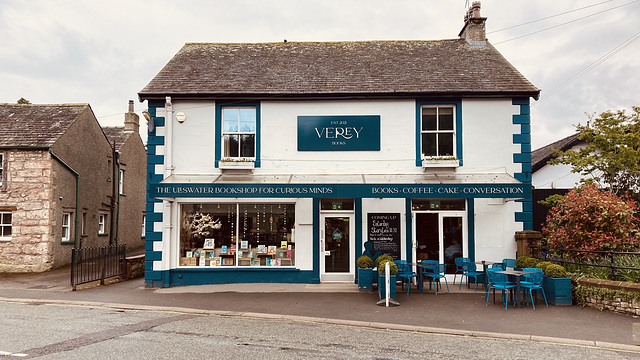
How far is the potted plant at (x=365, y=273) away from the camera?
39.4 ft

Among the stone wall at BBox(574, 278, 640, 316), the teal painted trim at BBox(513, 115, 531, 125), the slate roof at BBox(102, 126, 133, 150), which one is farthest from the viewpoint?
the slate roof at BBox(102, 126, 133, 150)

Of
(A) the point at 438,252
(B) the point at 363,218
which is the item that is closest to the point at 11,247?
(B) the point at 363,218

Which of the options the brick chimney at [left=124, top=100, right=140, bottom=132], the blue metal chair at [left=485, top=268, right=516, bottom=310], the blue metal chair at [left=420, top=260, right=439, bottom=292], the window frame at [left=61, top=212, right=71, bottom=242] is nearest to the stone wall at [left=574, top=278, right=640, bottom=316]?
the blue metal chair at [left=485, top=268, right=516, bottom=310]

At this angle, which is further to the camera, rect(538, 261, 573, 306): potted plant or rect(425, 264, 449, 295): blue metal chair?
rect(425, 264, 449, 295): blue metal chair

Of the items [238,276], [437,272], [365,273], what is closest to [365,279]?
[365,273]

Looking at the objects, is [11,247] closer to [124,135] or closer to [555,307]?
[124,135]

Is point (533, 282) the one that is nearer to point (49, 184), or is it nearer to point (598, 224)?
point (598, 224)

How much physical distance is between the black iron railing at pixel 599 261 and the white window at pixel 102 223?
62.8ft

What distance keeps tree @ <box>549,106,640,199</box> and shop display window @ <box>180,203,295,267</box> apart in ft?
32.0

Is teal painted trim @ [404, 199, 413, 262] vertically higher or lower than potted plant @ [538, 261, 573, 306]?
higher

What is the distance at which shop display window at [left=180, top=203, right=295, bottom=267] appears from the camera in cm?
1346

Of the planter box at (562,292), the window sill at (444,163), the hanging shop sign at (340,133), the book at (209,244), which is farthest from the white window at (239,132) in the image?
the planter box at (562,292)

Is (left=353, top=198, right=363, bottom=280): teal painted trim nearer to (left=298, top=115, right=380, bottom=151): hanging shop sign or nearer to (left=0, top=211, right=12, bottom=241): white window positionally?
(left=298, top=115, right=380, bottom=151): hanging shop sign

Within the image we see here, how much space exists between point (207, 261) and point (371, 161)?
18.3 feet
